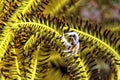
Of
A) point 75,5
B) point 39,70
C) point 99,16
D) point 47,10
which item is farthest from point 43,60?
point 99,16

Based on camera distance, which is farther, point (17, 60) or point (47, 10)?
point (47, 10)

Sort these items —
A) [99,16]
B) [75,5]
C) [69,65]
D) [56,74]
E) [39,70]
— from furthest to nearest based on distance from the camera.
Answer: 1. [99,16]
2. [75,5]
3. [56,74]
4. [39,70]
5. [69,65]

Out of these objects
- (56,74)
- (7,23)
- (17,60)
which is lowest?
(56,74)

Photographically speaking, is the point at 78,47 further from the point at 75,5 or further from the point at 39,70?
the point at 75,5

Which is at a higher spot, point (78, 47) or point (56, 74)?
point (78, 47)

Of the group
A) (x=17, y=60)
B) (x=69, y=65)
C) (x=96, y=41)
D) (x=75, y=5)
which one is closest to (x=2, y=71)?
(x=17, y=60)

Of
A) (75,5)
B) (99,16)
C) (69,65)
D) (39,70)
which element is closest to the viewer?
(69,65)
